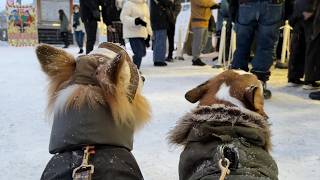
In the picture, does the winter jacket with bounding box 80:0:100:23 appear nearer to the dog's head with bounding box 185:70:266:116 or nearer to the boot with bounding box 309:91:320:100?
the boot with bounding box 309:91:320:100

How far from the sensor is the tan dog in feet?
4.78

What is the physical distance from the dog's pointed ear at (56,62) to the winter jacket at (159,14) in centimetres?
581

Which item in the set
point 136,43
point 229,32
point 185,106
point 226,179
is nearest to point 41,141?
point 185,106

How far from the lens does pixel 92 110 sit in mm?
1530

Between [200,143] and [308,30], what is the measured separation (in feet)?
11.4

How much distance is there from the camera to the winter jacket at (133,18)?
6371mm

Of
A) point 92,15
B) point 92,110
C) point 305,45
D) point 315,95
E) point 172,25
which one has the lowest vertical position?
point 315,95

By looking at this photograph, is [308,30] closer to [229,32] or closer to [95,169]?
[229,32]

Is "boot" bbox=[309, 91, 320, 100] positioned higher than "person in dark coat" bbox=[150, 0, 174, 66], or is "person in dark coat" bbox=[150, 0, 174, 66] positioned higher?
"person in dark coat" bbox=[150, 0, 174, 66]

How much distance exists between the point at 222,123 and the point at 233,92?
0.18 metres

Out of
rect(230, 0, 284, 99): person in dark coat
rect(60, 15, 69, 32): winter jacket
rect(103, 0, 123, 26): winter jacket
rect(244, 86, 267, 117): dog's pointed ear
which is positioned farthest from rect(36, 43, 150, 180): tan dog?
rect(60, 15, 69, 32): winter jacket

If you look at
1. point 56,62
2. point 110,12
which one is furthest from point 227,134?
point 110,12

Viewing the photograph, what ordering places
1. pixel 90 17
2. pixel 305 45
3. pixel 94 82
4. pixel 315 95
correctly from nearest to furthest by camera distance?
pixel 94 82, pixel 315 95, pixel 305 45, pixel 90 17

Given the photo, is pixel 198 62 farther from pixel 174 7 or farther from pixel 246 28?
pixel 246 28
